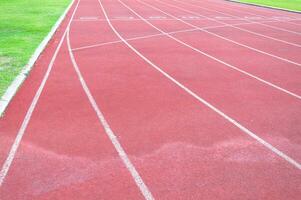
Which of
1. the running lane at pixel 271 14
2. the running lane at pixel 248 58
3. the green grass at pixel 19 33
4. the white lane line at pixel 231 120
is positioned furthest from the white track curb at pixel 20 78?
the running lane at pixel 271 14

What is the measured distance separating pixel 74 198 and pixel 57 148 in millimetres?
1370

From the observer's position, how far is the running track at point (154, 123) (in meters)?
4.93

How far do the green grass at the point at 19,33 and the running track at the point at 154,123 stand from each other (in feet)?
1.62

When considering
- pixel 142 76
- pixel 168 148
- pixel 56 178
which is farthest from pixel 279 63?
pixel 56 178

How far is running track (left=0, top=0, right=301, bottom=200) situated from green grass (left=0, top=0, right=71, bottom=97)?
1.62ft

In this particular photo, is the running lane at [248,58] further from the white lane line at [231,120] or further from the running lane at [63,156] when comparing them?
the running lane at [63,156]

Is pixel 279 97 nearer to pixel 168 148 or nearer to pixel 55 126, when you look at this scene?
pixel 168 148

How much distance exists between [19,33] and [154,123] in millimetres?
8970

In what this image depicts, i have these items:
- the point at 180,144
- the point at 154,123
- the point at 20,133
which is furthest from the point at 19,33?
the point at 180,144

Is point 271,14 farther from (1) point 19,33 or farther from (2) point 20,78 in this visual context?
(2) point 20,78

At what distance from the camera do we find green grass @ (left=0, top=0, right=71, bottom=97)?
9547mm

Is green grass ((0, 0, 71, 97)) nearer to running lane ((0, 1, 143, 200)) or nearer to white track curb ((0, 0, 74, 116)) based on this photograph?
white track curb ((0, 0, 74, 116))

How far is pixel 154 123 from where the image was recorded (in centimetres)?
673

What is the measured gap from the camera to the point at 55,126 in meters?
6.55
